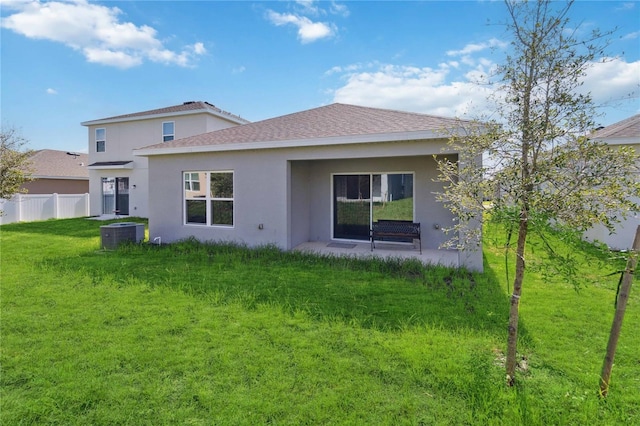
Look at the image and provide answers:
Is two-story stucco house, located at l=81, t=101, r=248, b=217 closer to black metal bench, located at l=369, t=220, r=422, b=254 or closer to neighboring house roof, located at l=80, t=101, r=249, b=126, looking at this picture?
neighboring house roof, located at l=80, t=101, r=249, b=126

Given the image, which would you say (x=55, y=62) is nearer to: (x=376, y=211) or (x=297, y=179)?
(x=297, y=179)

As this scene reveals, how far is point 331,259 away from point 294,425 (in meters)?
5.21

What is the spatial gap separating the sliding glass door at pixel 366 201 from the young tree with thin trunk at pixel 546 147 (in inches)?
241

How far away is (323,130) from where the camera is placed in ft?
28.3

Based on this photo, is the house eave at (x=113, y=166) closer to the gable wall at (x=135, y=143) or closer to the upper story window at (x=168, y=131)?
the gable wall at (x=135, y=143)

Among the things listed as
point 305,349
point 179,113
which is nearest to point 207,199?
point 305,349

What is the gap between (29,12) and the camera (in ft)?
26.0

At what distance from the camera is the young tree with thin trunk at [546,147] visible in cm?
267

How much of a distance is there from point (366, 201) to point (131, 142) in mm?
15505

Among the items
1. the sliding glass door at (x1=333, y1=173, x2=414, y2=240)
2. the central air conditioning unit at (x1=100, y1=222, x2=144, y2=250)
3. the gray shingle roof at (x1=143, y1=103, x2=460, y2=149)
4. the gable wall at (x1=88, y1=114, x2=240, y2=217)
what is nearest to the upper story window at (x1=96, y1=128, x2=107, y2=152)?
the gable wall at (x1=88, y1=114, x2=240, y2=217)

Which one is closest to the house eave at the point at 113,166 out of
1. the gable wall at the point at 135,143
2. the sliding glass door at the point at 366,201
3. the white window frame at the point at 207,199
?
the gable wall at the point at 135,143

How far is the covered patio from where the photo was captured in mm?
7709

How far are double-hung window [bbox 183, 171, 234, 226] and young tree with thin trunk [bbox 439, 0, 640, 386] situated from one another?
7.64 meters

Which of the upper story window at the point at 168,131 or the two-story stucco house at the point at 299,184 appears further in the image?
the upper story window at the point at 168,131
